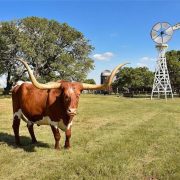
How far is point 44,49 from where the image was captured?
58.1m

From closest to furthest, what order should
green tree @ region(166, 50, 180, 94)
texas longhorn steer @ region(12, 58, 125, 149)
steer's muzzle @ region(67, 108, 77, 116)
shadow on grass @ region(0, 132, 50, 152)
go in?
1. steer's muzzle @ region(67, 108, 77, 116)
2. texas longhorn steer @ region(12, 58, 125, 149)
3. shadow on grass @ region(0, 132, 50, 152)
4. green tree @ region(166, 50, 180, 94)

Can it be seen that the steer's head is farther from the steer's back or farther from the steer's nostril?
the steer's back

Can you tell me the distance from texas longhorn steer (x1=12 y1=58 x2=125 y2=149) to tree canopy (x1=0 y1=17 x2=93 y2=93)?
43439 mm

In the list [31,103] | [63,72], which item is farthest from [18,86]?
[63,72]

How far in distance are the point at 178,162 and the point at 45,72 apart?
166 feet

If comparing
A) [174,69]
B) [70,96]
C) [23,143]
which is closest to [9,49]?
[174,69]

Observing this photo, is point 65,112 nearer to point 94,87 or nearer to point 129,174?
point 94,87

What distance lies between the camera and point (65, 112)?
34.7ft

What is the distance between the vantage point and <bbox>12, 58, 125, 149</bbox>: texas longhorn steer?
1023cm

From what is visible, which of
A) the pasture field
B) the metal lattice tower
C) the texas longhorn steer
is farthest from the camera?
the metal lattice tower

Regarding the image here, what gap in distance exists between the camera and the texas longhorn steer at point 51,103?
10234mm

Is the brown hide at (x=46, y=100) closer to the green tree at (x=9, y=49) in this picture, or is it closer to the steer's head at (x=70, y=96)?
the steer's head at (x=70, y=96)

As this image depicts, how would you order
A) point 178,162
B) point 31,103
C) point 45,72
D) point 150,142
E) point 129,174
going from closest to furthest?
1. point 129,174
2. point 178,162
3. point 31,103
4. point 150,142
5. point 45,72

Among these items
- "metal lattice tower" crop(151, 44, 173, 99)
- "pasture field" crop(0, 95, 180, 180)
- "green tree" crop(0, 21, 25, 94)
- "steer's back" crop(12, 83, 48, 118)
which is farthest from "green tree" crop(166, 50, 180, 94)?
"steer's back" crop(12, 83, 48, 118)
